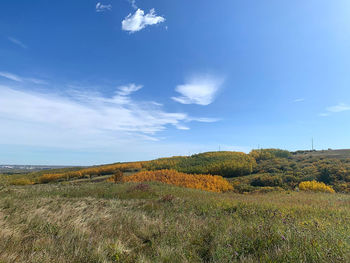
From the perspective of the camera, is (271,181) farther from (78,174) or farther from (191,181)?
(78,174)

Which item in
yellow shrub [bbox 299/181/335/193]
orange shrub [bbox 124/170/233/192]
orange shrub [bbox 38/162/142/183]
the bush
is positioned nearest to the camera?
yellow shrub [bbox 299/181/335/193]

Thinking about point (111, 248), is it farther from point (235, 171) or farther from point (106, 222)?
point (235, 171)

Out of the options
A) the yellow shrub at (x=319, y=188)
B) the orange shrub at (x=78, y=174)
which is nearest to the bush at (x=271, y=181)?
the yellow shrub at (x=319, y=188)

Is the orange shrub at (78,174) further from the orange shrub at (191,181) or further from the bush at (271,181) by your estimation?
the bush at (271,181)

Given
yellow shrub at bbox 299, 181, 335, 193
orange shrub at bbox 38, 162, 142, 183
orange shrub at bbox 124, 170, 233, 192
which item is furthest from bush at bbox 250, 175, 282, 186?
orange shrub at bbox 38, 162, 142, 183

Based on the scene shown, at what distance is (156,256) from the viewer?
344 cm

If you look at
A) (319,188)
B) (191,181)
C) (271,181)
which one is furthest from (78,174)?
(319,188)

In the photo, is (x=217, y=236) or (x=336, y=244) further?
(x=217, y=236)

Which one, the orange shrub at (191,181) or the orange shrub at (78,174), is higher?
the orange shrub at (191,181)

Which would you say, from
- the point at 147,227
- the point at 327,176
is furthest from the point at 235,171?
the point at 147,227

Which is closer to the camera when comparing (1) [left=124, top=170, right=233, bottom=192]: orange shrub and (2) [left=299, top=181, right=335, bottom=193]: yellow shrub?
(2) [left=299, top=181, right=335, bottom=193]: yellow shrub

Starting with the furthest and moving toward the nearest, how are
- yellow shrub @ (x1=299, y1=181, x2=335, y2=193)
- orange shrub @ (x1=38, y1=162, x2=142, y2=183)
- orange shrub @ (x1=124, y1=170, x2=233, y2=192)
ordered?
orange shrub @ (x1=38, y1=162, x2=142, y2=183), orange shrub @ (x1=124, y1=170, x2=233, y2=192), yellow shrub @ (x1=299, y1=181, x2=335, y2=193)

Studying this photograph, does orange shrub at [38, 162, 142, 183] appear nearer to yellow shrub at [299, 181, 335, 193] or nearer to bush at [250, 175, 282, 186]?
bush at [250, 175, 282, 186]

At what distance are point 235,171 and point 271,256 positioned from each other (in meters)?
86.1
